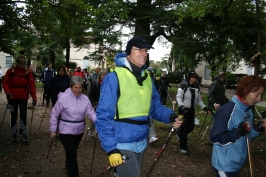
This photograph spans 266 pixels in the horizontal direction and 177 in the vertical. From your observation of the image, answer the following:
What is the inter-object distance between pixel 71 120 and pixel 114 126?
1898mm

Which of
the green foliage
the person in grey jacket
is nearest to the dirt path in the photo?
the person in grey jacket

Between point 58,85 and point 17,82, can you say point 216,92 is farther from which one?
point 17,82

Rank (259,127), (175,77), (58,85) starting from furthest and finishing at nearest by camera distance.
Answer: (175,77)
(58,85)
(259,127)

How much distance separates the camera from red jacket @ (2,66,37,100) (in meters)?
6.36

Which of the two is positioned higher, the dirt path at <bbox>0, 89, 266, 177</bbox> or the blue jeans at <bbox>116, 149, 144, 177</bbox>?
the blue jeans at <bbox>116, 149, 144, 177</bbox>

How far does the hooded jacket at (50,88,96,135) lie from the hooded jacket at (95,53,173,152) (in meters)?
1.72

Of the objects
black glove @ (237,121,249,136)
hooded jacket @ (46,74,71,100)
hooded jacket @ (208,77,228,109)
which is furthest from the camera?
hooded jacket @ (208,77,228,109)

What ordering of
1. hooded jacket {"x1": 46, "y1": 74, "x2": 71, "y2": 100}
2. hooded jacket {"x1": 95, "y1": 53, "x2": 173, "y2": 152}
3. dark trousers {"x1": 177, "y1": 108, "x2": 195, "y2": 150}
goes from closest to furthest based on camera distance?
hooded jacket {"x1": 95, "y1": 53, "x2": 173, "y2": 152}, dark trousers {"x1": 177, "y1": 108, "x2": 195, "y2": 150}, hooded jacket {"x1": 46, "y1": 74, "x2": 71, "y2": 100}

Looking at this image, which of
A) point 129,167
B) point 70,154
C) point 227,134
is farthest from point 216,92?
point 129,167

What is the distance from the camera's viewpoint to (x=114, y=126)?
2719mm

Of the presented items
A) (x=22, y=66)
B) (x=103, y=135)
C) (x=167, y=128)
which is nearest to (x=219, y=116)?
(x=103, y=135)

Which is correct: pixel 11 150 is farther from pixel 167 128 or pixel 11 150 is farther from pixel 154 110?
pixel 167 128

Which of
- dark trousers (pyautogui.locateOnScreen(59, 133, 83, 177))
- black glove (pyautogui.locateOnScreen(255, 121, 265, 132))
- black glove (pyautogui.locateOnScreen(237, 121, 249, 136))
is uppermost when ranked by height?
black glove (pyautogui.locateOnScreen(237, 121, 249, 136))

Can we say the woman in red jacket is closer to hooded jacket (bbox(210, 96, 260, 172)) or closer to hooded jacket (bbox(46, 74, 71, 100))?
hooded jacket (bbox(46, 74, 71, 100))
